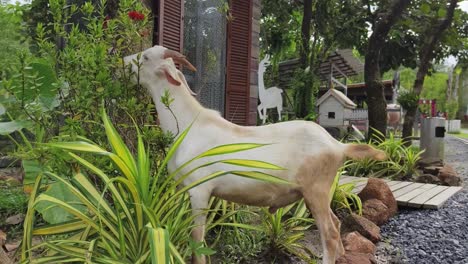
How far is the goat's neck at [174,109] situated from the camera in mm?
2514

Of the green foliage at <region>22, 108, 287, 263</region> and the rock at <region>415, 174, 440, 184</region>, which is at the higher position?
the green foliage at <region>22, 108, 287, 263</region>

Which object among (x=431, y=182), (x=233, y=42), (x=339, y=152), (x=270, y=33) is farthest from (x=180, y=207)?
(x=270, y=33)

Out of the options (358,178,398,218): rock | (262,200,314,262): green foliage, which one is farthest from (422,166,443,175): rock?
(262,200,314,262): green foliage

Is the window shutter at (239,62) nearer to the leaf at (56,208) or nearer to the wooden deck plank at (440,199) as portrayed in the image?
the wooden deck plank at (440,199)

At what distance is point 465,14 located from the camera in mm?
11570

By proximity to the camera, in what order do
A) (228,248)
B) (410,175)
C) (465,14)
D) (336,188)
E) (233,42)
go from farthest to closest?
(465,14), (410,175), (233,42), (336,188), (228,248)

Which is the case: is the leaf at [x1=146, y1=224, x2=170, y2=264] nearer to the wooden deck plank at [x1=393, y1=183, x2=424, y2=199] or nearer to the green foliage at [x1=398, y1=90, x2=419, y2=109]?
the wooden deck plank at [x1=393, y1=183, x2=424, y2=199]

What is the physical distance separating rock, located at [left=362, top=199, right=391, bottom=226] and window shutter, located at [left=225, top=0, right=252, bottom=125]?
2.62 m

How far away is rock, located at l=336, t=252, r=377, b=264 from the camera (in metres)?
2.69

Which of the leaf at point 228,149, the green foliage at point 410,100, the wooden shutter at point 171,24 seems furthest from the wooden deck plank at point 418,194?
the green foliage at point 410,100

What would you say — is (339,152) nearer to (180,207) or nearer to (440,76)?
(180,207)

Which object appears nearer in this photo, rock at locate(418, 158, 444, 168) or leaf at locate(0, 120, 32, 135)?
leaf at locate(0, 120, 32, 135)

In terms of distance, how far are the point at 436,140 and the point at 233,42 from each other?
4.52 metres

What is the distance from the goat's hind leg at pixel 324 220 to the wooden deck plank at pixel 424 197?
2.74m
